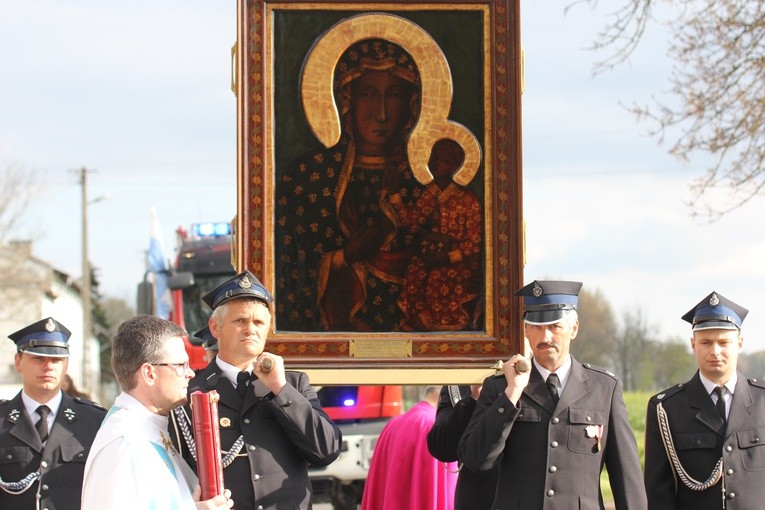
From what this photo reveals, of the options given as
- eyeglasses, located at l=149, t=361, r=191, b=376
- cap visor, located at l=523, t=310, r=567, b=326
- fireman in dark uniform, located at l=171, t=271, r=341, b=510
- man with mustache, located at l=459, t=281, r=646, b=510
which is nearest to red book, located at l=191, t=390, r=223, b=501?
eyeglasses, located at l=149, t=361, r=191, b=376

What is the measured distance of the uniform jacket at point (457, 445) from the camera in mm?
6984

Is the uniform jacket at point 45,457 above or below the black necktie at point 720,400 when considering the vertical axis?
below

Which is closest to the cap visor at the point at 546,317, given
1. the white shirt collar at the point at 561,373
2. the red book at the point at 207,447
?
the white shirt collar at the point at 561,373

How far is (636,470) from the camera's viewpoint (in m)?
6.35

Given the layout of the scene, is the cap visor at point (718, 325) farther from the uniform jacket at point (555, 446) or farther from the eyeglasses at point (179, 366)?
the eyeglasses at point (179, 366)

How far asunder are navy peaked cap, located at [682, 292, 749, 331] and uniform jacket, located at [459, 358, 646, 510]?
2.05ft

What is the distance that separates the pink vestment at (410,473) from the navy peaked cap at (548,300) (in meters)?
2.90

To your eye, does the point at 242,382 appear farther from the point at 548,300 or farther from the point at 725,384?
the point at 725,384

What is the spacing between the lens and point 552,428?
20.7 ft

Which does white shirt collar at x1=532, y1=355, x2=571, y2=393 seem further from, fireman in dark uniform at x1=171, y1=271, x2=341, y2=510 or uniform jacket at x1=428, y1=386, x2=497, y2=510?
fireman in dark uniform at x1=171, y1=271, x2=341, y2=510

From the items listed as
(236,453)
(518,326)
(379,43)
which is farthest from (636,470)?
(379,43)

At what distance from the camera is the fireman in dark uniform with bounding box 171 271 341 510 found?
19.9ft

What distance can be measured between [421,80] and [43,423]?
9.17ft

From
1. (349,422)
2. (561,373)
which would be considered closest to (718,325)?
(561,373)
